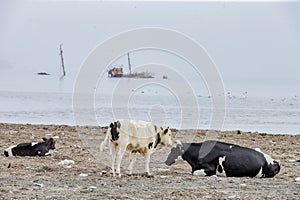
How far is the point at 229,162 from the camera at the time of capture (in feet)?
44.0

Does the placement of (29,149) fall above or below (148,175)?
above

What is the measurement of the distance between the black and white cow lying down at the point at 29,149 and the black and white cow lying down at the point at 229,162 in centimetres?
385

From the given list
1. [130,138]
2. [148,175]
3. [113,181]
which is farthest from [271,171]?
[113,181]

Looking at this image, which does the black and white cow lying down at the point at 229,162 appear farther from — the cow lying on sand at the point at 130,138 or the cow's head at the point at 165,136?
the cow lying on sand at the point at 130,138

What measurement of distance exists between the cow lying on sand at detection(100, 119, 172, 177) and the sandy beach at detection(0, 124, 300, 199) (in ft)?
1.47

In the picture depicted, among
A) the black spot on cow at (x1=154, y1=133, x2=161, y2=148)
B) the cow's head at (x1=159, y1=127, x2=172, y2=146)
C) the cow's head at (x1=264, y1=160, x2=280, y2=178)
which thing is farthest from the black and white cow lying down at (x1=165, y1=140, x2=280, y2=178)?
the black spot on cow at (x1=154, y1=133, x2=161, y2=148)

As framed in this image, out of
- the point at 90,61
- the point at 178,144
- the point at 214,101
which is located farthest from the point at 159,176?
the point at 214,101

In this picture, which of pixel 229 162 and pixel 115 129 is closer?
pixel 115 129

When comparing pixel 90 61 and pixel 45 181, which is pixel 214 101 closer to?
pixel 90 61

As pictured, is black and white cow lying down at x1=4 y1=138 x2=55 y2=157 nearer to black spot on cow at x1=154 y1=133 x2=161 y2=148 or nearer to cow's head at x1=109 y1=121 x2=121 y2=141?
black spot on cow at x1=154 y1=133 x2=161 y2=148

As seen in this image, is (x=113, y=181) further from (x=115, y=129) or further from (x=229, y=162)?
(x=229, y=162)

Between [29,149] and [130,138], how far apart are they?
13.8 ft

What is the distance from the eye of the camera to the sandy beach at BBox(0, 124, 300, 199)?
10.2 meters

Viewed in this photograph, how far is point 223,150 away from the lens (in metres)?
13.7
